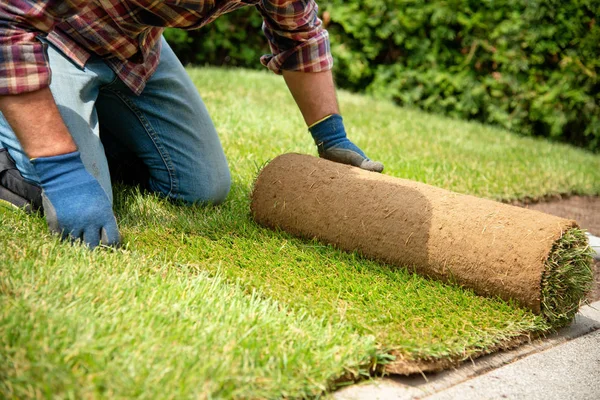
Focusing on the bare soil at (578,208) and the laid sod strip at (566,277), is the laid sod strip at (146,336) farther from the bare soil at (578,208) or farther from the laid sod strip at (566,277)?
the bare soil at (578,208)

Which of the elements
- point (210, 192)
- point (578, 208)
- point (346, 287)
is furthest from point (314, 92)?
point (578, 208)

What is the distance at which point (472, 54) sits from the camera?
20.6 feet

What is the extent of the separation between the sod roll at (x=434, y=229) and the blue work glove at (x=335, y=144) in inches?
7.0

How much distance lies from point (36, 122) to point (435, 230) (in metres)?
1.46

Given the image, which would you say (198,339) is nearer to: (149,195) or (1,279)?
(1,279)

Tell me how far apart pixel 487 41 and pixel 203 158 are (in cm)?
419

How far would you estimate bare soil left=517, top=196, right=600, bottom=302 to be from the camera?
3.59 metres

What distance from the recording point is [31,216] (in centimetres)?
253

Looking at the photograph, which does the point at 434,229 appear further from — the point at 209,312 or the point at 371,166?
the point at 209,312

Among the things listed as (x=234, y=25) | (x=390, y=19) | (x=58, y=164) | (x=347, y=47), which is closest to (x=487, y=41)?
(x=390, y=19)

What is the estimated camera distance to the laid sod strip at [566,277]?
214 cm

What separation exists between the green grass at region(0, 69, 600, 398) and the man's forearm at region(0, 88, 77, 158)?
33 centimetres

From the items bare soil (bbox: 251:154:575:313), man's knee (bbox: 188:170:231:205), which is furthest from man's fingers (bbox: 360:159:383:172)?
man's knee (bbox: 188:170:231:205)

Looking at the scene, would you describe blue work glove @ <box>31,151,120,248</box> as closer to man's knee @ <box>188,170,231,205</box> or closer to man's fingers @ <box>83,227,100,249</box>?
man's fingers @ <box>83,227,100,249</box>
